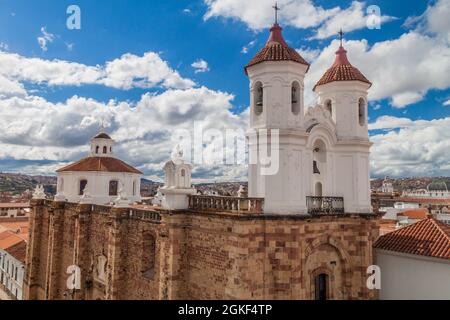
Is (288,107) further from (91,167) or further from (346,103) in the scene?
(91,167)

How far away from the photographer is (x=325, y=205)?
17.1 m

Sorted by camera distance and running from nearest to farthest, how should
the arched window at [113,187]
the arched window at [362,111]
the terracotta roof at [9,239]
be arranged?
the arched window at [362,111]
the arched window at [113,187]
the terracotta roof at [9,239]

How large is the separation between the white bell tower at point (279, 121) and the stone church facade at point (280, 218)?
0.15ft

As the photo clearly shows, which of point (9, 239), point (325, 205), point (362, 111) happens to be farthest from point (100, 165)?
point (362, 111)

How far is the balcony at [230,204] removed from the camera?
14.8 m

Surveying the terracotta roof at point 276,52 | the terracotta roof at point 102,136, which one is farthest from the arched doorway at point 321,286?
the terracotta roof at point 102,136

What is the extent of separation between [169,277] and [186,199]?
3.55 metres

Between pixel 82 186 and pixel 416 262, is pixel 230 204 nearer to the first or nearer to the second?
pixel 416 262

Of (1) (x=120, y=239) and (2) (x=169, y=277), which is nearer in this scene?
(2) (x=169, y=277)

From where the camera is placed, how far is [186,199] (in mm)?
17125

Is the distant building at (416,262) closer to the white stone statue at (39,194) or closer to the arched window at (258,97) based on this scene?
the arched window at (258,97)

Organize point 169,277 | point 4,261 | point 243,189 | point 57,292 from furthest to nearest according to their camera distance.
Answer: point 4,261, point 57,292, point 243,189, point 169,277

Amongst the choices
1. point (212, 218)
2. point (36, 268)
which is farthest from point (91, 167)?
point (212, 218)

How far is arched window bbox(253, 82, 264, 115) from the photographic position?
16.8 meters
